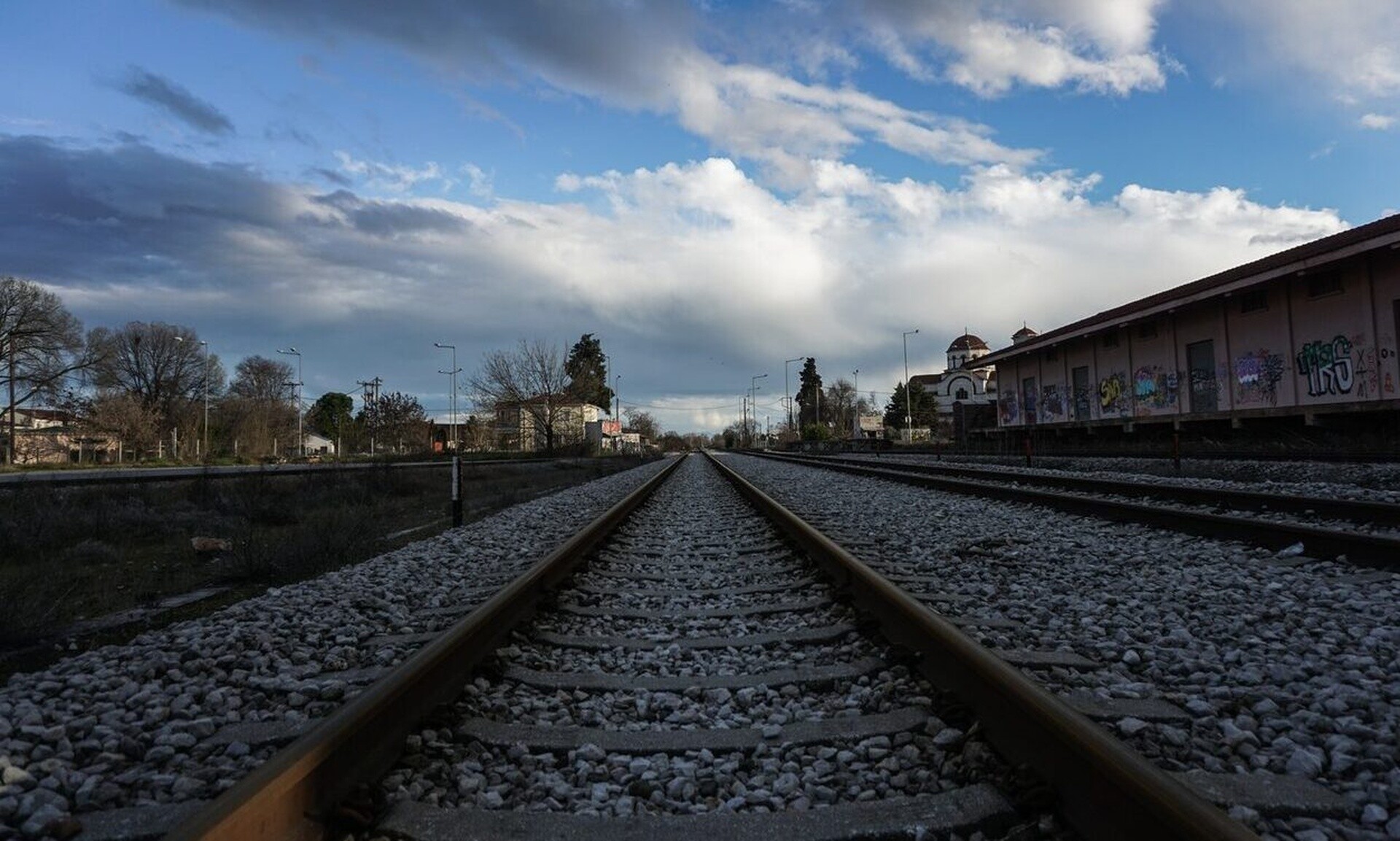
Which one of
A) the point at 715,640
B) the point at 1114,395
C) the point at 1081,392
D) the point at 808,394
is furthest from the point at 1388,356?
the point at 808,394

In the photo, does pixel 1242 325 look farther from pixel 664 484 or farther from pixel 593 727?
pixel 593 727

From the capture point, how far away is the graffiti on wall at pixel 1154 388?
27.8 m

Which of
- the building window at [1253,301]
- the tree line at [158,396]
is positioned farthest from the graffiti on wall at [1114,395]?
the tree line at [158,396]

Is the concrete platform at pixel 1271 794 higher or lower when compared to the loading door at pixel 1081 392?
lower

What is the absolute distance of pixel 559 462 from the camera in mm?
39750

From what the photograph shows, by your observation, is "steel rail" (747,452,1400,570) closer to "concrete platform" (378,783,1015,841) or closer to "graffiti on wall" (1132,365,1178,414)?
"concrete platform" (378,783,1015,841)

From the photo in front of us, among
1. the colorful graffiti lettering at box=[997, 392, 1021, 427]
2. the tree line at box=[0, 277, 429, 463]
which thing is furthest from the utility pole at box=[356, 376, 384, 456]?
the colorful graffiti lettering at box=[997, 392, 1021, 427]

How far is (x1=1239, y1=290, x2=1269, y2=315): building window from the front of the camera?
918 inches

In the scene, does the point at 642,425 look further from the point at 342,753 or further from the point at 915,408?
the point at 342,753

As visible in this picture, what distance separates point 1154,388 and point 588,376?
1807 inches

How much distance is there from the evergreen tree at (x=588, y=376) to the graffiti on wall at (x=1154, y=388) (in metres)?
35.8

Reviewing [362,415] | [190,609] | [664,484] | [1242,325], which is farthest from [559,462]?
[362,415]

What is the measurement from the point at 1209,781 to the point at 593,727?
2111 mm

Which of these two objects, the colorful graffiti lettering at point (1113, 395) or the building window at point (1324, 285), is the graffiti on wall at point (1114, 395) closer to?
the colorful graffiti lettering at point (1113, 395)
